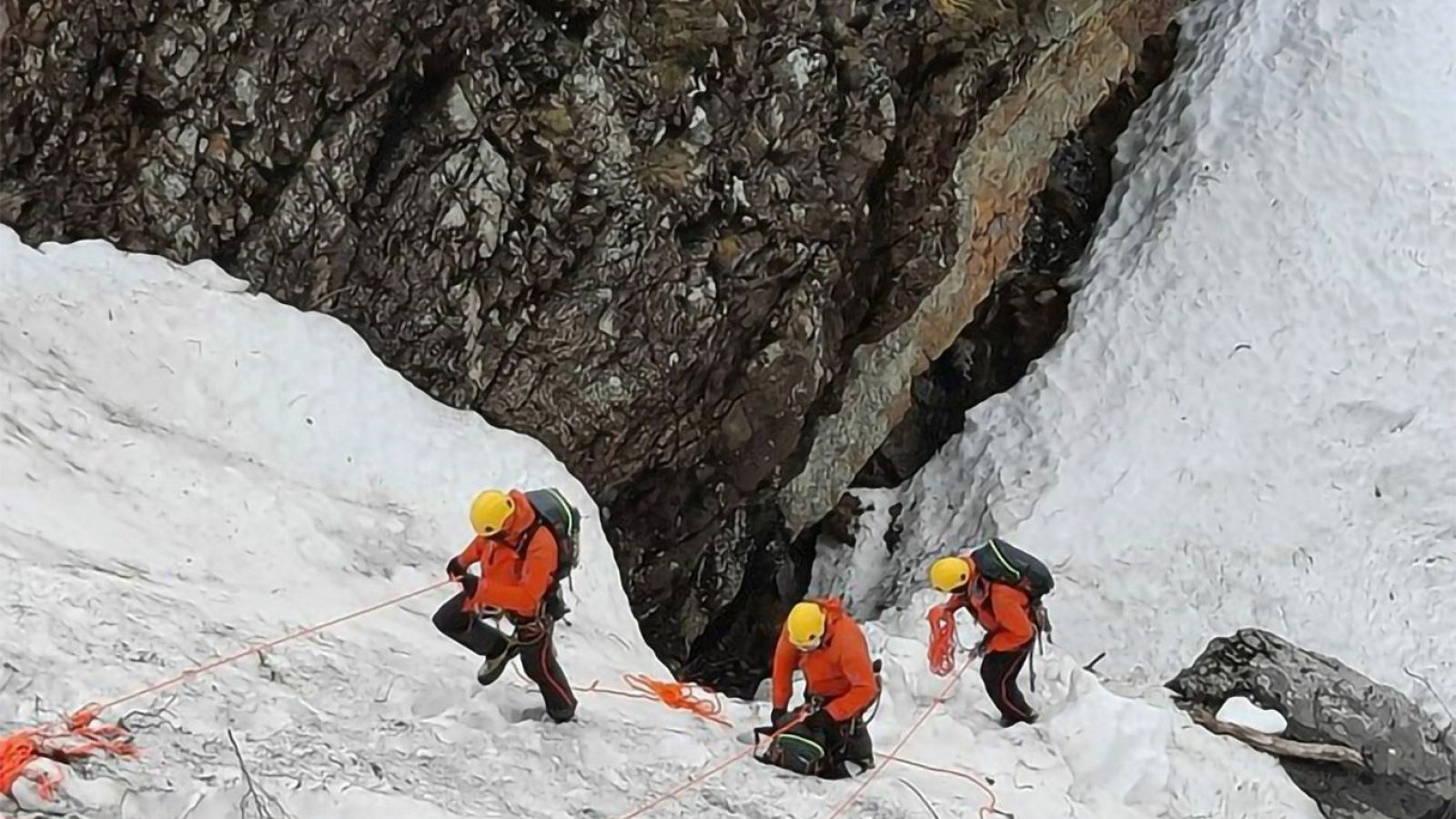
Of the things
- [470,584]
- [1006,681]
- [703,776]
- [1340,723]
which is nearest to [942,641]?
[1006,681]

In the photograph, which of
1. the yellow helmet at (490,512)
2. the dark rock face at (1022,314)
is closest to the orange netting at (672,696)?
the yellow helmet at (490,512)

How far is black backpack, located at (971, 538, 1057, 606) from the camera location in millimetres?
7348

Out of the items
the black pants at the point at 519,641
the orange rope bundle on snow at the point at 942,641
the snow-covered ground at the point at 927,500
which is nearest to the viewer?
the snow-covered ground at the point at 927,500

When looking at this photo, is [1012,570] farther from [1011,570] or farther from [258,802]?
[258,802]

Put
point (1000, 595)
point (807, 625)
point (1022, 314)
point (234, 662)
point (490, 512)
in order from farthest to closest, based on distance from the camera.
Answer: point (1022, 314), point (1000, 595), point (807, 625), point (234, 662), point (490, 512)

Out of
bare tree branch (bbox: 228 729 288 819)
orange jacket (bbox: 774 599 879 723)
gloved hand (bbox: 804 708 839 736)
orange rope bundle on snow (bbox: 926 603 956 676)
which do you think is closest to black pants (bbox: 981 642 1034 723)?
orange rope bundle on snow (bbox: 926 603 956 676)

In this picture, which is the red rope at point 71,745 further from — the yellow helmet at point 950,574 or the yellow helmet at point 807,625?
the yellow helmet at point 950,574

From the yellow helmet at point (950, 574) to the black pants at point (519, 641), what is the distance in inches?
91.7

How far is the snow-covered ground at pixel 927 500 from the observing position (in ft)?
19.5

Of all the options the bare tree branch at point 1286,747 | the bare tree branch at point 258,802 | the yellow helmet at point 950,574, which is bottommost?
the bare tree branch at point 258,802

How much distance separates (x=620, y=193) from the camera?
10.2 m

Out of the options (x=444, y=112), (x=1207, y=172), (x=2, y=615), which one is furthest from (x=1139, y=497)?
(x=2, y=615)

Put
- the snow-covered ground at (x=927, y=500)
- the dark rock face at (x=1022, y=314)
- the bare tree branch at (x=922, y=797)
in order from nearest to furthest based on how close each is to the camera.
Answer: the snow-covered ground at (x=927, y=500) → the bare tree branch at (x=922, y=797) → the dark rock face at (x=1022, y=314)

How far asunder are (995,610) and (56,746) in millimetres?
5064
